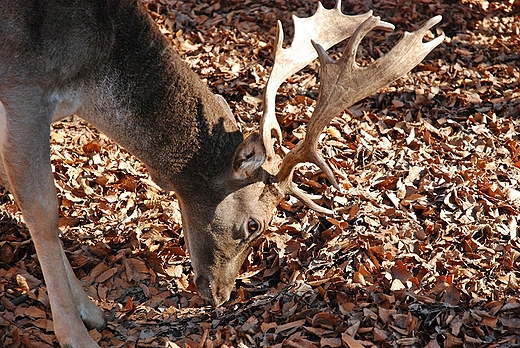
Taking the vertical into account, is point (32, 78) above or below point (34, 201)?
above

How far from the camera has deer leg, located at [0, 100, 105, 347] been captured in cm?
427

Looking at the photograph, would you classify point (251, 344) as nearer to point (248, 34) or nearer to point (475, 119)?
point (475, 119)

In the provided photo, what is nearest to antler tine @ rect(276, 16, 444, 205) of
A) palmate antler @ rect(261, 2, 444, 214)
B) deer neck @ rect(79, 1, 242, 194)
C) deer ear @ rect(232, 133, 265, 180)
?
palmate antler @ rect(261, 2, 444, 214)

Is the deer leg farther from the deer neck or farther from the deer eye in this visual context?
the deer eye

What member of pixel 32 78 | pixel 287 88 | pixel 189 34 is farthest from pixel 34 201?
pixel 189 34

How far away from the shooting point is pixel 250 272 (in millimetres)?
5445

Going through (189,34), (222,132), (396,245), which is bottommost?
(396,245)

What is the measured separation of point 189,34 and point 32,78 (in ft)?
14.0

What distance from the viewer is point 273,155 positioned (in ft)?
15.8

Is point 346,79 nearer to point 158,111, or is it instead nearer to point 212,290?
point 158,111

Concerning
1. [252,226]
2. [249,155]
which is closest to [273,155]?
[249,155]

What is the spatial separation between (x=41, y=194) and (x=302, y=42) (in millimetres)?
2212

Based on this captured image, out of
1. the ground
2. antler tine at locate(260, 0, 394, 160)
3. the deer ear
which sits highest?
antler tine at locate(260, 0, 394, 160)

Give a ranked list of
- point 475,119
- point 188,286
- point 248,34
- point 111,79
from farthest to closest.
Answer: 1. point 248,34
2. point 475,119
3. point 188,286
4. point 111,79
